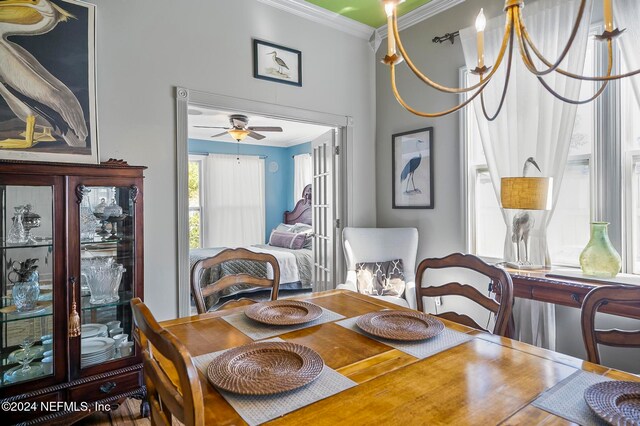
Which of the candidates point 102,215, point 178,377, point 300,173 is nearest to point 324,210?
point 102,215

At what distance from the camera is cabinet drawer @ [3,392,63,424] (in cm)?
178

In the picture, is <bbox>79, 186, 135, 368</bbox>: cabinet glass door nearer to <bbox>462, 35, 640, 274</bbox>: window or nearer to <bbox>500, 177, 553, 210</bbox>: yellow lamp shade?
<bbox>500, 177, 553, 210</bbox>: yellow lamp shade

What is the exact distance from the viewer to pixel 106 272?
2.13 meters

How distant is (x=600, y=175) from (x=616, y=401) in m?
1.84

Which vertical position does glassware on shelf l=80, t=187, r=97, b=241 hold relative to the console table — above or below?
above

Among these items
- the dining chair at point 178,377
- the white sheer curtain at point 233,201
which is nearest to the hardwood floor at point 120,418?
the dining chair at point 178,377

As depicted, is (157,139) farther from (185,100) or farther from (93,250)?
(93,250)

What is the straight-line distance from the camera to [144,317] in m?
0.81

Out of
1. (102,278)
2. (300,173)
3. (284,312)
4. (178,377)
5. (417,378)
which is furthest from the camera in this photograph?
(300,173)

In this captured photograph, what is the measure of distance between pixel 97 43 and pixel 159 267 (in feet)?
4.78

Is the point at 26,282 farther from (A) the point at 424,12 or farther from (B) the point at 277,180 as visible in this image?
(B) the point at 277,180

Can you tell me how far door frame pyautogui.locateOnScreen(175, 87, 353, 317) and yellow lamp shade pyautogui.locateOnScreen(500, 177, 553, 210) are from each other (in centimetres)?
162

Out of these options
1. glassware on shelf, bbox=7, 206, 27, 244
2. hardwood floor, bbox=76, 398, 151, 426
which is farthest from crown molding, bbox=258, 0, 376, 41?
hardwood floor, bbox=76, 398, 151, 426

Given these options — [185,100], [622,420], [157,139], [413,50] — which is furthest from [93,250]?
[413,50]
